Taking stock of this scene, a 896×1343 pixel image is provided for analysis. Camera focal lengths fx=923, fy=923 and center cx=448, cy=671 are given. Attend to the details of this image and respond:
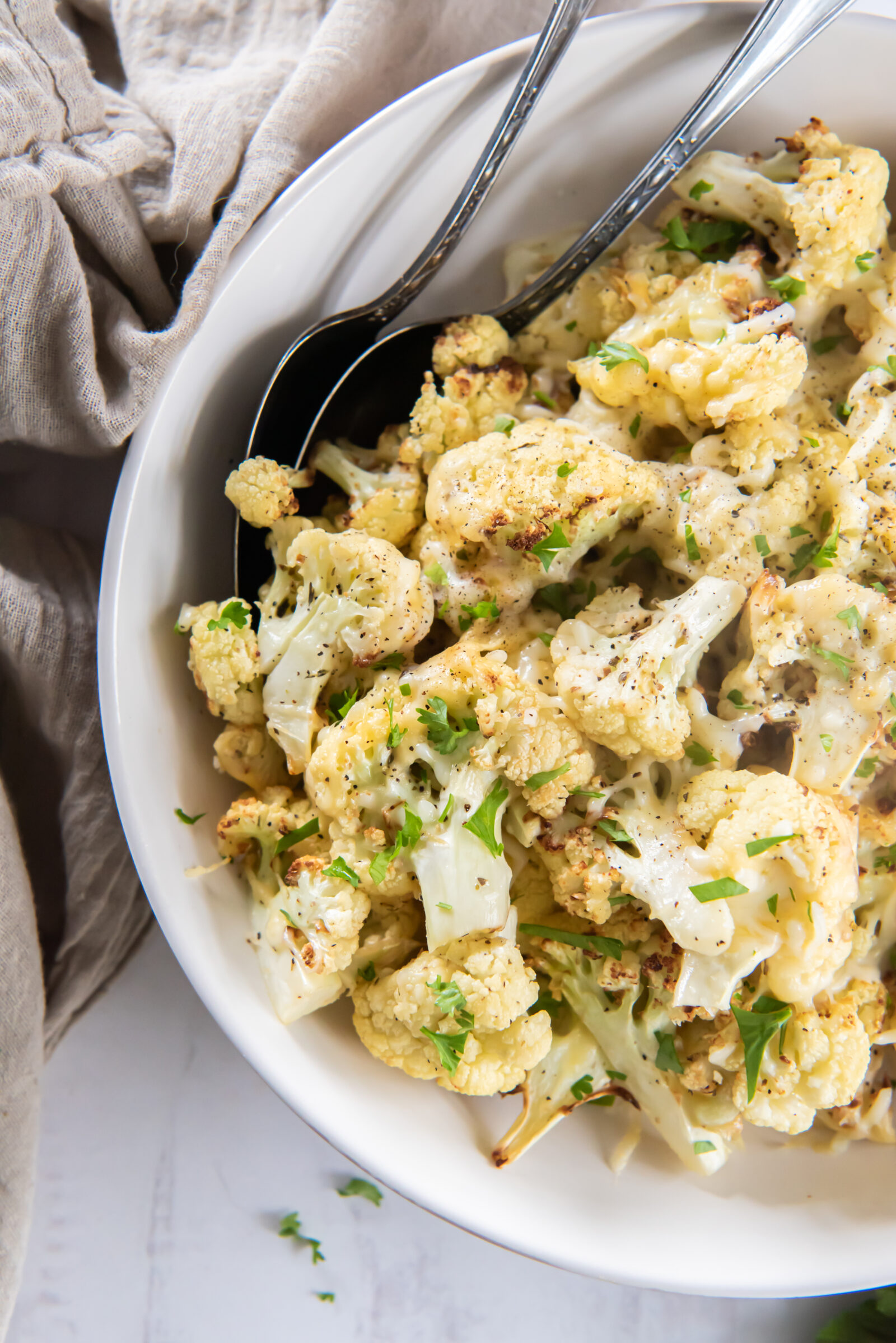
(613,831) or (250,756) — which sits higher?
(613,831)

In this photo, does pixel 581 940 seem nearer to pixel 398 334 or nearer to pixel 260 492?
pixel 260 492

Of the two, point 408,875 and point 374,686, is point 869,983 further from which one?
point 374,686

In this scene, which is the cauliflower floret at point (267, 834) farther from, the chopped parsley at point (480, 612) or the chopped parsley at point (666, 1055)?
the chopped parsley at point (666, 1055)

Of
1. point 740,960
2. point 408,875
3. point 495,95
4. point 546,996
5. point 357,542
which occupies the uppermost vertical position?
point 495,95


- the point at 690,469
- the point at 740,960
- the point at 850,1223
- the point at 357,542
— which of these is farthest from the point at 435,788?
the point at 850,1223

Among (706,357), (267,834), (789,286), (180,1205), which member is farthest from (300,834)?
(789,286)
